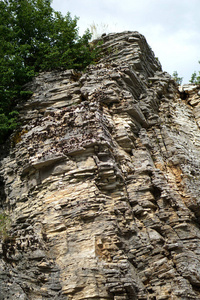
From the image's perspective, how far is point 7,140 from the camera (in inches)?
511

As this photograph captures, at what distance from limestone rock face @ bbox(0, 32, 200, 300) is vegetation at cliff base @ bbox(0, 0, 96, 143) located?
154cm

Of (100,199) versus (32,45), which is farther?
(32,45)

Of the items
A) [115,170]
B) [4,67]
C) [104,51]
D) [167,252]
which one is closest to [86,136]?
[115,170]

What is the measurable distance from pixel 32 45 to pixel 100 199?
10.4 m

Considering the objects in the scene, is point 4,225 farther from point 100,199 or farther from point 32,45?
point 32,45

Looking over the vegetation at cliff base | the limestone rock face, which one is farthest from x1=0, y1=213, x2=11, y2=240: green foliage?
the vegetation at cliff base

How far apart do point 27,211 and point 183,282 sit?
490 cm

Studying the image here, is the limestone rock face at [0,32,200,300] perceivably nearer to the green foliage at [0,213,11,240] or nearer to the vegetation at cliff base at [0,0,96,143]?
the green foliage at [0,213,11,240]

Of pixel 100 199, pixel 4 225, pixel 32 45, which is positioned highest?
pixel 32 45

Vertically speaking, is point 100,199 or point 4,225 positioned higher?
point 100,199

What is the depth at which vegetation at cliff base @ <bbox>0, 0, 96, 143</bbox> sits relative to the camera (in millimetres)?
14211

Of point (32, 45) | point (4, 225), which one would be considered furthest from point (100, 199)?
point (32, 45)

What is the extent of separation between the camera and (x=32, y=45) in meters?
15.9

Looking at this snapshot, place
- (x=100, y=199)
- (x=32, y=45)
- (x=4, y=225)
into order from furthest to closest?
1. (x=32, y=45)
2. (x=4, y=225)
3. (x=100, y=199)
